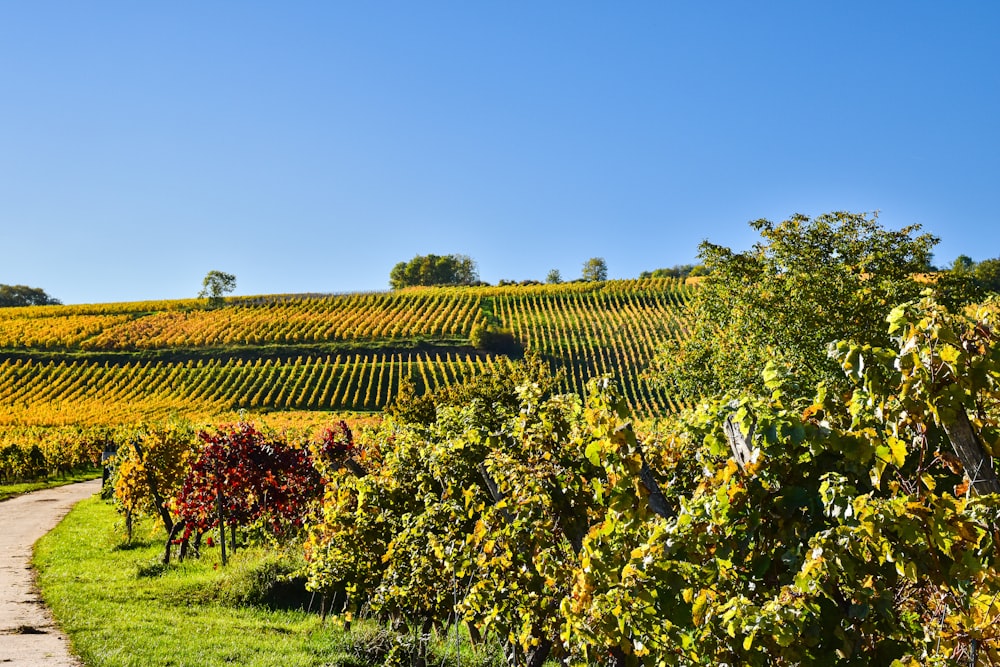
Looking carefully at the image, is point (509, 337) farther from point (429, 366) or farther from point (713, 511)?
point (713, 511)

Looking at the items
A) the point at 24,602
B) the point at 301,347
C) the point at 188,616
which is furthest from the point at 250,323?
the point at 188,616

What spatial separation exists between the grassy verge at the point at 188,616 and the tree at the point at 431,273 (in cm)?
13638

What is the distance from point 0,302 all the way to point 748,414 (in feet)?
556

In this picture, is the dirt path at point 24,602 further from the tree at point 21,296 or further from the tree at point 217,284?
the tree at point 21,296

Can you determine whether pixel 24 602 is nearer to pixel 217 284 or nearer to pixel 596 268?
pixel 217 284

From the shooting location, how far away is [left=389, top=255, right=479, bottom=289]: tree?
A: 153 meters

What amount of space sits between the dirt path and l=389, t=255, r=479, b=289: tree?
417 ft

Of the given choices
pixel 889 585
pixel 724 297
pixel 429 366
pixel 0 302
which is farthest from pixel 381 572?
pixel 0 302

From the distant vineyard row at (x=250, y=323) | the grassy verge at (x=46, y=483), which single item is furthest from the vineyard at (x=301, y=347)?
the grassy verge at (x=46, y=483)

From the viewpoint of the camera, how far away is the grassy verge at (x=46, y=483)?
1247 inches

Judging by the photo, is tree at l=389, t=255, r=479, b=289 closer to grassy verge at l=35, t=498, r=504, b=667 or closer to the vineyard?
the vineyard

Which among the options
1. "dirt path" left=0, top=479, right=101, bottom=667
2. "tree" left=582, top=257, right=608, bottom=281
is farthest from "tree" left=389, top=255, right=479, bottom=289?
"dirt path" left=0, top=479, right=101, bottom=667

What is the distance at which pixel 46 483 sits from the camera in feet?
120

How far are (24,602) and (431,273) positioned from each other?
143m
